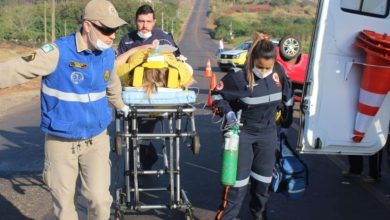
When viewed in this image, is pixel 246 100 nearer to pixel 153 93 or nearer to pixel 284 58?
pixel 153 93

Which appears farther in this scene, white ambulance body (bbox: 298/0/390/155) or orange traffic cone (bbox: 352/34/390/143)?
white ambulance body (bbox: 298/0/390/155)

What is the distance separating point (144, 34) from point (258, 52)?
170 centimetres

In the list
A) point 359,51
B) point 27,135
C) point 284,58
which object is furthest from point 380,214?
point 27,135

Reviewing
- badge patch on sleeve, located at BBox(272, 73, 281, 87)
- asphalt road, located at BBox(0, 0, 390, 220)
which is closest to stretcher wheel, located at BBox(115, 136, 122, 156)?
asphalt road, located at BBox(0, 0, 390, 220)

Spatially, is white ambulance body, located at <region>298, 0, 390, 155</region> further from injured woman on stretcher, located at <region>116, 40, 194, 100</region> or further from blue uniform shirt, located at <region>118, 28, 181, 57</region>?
blue uniform shirt, located at <region>118, 28, 181, 57</region>

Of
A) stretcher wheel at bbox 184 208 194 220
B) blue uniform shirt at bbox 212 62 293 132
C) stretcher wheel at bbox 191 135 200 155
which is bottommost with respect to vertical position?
stretcher wheel at bbox 184 208 194 220

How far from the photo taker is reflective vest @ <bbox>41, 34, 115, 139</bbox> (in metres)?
3.76

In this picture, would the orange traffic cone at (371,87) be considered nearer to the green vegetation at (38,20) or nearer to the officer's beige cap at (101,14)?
the officer's beige cap at (101,14)

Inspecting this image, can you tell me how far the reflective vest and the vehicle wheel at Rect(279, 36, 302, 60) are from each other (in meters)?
4.89

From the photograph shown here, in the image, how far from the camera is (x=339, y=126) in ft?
16.5

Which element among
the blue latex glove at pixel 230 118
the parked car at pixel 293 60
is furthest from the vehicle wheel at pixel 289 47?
the blue latex glove at pixel 230 118

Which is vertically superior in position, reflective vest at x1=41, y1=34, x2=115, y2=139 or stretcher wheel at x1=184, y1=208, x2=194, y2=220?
reflective vest at x1=41, y1=34, x2=115, y2=139

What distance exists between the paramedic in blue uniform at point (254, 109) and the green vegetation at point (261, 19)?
63.8 metres

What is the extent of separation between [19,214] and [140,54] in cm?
211
